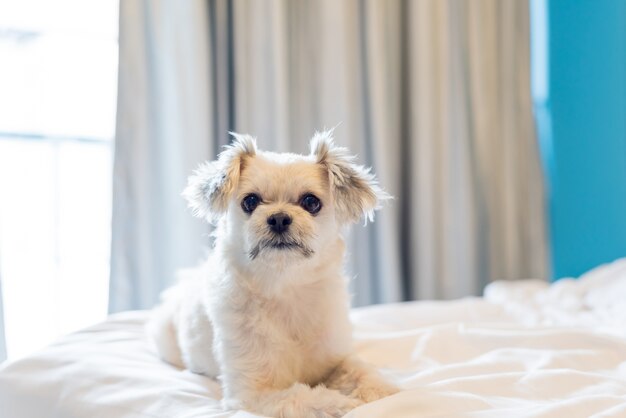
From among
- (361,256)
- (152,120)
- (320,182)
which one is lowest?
(361,256)

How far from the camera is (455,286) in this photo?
2760 millimetres

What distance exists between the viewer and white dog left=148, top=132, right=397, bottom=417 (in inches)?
48.3

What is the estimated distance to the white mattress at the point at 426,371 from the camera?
1.05 meters

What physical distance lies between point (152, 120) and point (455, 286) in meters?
1.46

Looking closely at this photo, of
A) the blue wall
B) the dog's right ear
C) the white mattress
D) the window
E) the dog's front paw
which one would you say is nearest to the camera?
the white mattress

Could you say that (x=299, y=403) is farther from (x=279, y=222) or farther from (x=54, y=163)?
(x=54, y=163)

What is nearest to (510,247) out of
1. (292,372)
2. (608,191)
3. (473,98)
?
(608,191)

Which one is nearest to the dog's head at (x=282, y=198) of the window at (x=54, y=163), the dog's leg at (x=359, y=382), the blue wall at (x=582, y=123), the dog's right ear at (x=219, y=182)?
the dog's right ear at (x=219, y=182)

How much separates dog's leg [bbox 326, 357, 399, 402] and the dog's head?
251 millimetres

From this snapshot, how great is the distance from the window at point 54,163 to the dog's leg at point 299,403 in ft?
4.54

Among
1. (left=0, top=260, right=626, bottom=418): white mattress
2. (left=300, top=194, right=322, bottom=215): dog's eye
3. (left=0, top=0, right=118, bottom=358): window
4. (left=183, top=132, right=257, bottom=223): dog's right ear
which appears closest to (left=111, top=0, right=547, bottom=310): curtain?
(left=0, top=0, right=118, bottom=358): window

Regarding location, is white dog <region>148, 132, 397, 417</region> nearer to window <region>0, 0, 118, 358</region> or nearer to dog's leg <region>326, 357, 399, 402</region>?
dog's leg <region>326, 357, 399, 402</region>

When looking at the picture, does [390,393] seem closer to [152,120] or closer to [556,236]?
[152,120]

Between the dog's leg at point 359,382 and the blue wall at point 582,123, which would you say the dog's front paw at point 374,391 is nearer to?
the dog's leg at point 359,382
